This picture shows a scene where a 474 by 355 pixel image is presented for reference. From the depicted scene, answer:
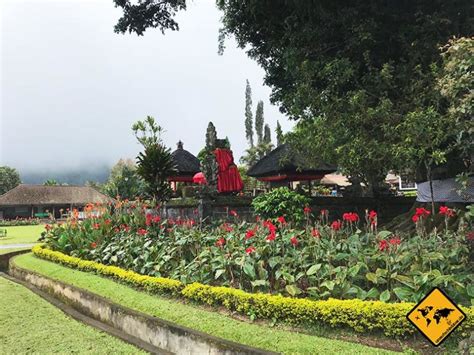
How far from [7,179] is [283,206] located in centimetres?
6005

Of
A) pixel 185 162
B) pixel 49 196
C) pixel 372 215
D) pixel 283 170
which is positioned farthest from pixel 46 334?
pixel 49 196

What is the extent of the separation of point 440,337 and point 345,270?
2.64m

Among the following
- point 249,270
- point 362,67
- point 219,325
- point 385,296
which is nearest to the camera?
point 385,296

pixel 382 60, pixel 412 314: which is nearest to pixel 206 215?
pixel 382 60

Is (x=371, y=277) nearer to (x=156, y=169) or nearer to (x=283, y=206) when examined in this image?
(x=283, y=206)

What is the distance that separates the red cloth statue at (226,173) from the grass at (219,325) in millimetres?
7336

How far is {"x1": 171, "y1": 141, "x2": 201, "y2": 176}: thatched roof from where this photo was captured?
20.4m

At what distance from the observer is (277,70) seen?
12320mm

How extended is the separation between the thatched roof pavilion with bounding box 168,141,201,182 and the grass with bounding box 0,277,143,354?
13654 mm

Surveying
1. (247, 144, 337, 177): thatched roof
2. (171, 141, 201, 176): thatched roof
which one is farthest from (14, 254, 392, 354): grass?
(171, 141, 201, 176): thatched roof

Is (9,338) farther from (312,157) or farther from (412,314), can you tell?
(312,157)

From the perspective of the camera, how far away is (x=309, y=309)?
13.4 ft

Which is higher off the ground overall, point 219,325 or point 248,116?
point 248,116

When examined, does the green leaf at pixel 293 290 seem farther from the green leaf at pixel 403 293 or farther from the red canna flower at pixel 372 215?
the red canna flower at pixel 372 215
